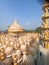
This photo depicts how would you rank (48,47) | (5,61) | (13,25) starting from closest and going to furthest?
(5,61) → (48,47) → (13,25)

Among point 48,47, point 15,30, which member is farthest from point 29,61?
point 15,30

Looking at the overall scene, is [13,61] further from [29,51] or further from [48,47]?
[48,47]

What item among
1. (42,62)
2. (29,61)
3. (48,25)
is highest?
(48,25)

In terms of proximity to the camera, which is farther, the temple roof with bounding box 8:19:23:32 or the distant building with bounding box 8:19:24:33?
the temple roof with bounding box 8:19:23:32

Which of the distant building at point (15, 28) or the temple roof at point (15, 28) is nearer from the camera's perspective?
the distant building at point (15, 28)

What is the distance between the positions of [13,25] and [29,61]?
1278 centimetres

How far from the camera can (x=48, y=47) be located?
32.0 ft

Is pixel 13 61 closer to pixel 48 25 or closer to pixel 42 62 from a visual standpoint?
pixel 42 62

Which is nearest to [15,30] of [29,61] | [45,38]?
[45,38]

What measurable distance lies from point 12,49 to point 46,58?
2.33 metres

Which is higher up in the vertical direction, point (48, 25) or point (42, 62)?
point (48, 25)

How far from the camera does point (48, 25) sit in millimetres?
9875

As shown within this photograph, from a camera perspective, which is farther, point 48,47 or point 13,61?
point 48,47

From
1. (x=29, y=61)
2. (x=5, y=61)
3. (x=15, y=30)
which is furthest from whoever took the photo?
(x=15, y=30)
